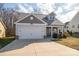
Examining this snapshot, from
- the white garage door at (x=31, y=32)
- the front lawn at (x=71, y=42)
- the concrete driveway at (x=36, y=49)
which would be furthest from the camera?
the white garage door at (x=31, y=32)

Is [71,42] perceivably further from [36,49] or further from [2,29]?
[2,29]

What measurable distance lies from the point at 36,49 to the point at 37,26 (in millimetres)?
492

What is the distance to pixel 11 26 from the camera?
498 cm

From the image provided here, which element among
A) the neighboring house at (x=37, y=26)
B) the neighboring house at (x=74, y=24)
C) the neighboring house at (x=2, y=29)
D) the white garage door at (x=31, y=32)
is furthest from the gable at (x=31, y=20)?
the neighboring house at (x=74, y=24)

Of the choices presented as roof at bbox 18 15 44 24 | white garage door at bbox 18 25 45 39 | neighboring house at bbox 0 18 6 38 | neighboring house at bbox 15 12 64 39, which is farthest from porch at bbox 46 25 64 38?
neighboring house at bbox 0 18 6 38

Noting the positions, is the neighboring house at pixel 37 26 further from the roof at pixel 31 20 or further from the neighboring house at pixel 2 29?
the neighboring house at pixel 2 29

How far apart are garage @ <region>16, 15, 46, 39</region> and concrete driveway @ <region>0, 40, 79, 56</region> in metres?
0.12

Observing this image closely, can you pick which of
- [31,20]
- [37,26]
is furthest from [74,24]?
[31,20]

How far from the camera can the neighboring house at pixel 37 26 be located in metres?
4.99

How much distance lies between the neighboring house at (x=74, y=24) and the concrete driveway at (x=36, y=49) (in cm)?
40

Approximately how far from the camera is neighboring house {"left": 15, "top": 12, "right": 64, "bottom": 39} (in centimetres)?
499

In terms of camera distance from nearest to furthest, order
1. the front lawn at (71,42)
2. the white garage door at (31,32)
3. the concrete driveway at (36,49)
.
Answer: the concrete driveway at (36,49)
the front lawn at (71,42)
the white garage door at (31,32)

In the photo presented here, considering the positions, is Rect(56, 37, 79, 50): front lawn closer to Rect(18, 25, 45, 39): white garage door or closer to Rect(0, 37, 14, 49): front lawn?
Rect(18, 25, 45, 39): white garage door

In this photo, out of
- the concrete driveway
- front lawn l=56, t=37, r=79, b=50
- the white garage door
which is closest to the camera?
the concrete driveway
